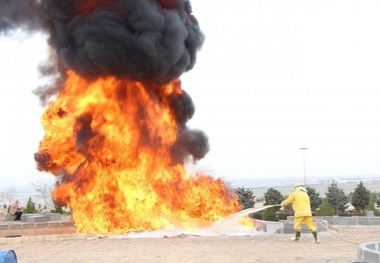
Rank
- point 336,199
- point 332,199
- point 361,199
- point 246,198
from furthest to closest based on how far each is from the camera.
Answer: point 332,199 → point 336,199 → point 246,198 → point 361,199

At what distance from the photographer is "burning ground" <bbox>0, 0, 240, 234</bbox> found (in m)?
17.6

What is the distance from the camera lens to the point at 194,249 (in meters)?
11.6

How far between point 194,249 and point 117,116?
845 cm

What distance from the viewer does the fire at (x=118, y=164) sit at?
1747cm

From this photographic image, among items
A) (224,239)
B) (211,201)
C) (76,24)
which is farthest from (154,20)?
(224,239)

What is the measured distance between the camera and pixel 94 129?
712 inches

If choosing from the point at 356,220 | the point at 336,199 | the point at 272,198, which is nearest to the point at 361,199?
the point at 272,198

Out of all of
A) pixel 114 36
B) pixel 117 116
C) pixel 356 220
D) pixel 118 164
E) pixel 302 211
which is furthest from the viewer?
pixel 117 116

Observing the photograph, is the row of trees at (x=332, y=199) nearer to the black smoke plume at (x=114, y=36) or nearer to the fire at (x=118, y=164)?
the fire at (x=118, y=164)

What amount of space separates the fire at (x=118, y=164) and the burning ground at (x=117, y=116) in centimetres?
4

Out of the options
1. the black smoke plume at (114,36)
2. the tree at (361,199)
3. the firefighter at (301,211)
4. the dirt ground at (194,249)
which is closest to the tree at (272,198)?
the tree at (361,199)

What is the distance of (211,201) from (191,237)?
517 cm

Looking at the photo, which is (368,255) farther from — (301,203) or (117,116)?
(117,116)

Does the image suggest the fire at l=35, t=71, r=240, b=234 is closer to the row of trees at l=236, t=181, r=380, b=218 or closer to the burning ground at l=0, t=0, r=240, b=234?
the burning ground at l=0, t=0, r=240, b=234
